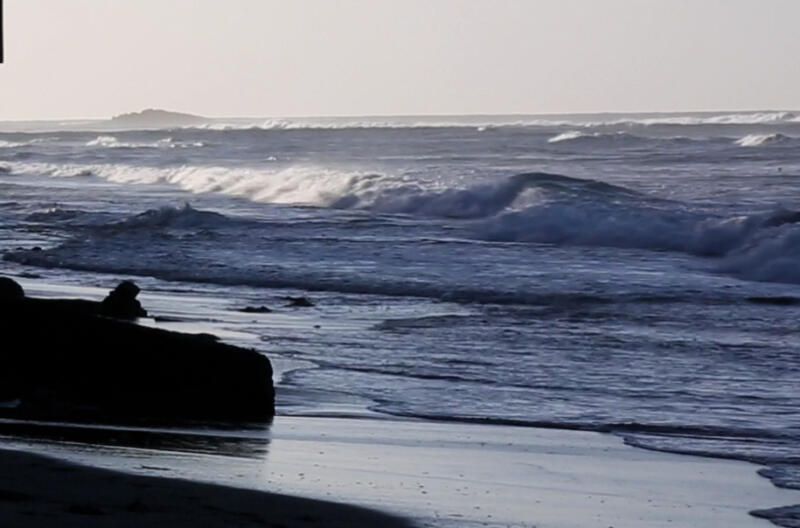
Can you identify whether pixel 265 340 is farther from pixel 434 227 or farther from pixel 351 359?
pixel 434 227

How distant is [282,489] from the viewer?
7285 millimetres

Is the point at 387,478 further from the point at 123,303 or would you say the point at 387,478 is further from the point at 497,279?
the point at 497,279

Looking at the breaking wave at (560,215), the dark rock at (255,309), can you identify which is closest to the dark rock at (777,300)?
the breaking wave at (560,215)

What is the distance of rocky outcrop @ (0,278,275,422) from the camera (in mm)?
9406

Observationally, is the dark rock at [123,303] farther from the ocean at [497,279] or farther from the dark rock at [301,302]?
the dark rock at [301,302]

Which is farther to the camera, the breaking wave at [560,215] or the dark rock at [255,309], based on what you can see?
the breaking wave at [560,215]

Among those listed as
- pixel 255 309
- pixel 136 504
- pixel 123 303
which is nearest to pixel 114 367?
pixel 136 504

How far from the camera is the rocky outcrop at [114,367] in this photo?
30.9ft


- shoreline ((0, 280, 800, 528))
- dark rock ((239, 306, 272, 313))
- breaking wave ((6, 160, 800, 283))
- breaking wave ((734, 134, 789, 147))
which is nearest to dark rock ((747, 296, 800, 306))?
breaking wave ((6, 160, 800, 283))

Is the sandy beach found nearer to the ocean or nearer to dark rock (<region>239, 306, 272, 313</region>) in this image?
the ocean

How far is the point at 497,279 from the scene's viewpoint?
65.1 ft

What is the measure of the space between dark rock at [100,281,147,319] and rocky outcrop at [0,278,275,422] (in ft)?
11.2

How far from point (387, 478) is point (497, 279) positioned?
12116 mm

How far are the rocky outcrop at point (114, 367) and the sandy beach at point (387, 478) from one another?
45 centimetres
